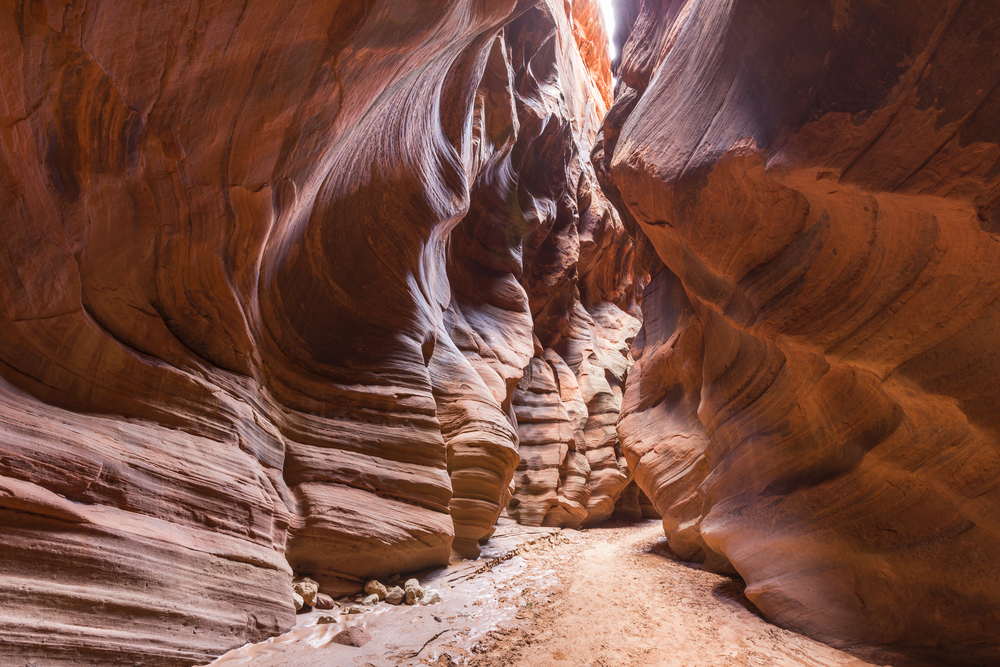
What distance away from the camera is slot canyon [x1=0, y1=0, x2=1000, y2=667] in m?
3.07

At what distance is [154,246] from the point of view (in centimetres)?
397

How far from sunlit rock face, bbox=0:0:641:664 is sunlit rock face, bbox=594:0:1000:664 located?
111 inches

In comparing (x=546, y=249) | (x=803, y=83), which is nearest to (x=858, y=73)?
(x=803, y=83)

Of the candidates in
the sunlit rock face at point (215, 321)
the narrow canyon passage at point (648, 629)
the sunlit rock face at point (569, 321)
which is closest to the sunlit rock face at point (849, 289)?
the narrow canyon passage at point (648, 629)

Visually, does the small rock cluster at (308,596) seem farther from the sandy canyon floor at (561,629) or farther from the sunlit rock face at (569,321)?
the sunlit rock face at (569,321)

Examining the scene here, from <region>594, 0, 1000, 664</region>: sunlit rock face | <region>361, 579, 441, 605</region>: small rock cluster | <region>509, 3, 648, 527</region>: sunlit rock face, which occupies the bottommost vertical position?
<region>361, 579, 441, 605</region>: small rock cluster

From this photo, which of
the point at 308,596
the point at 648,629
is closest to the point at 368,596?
the point at 308,596

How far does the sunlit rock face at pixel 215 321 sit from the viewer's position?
2906 millimetres

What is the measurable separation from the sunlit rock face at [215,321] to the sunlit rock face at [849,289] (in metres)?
2.83

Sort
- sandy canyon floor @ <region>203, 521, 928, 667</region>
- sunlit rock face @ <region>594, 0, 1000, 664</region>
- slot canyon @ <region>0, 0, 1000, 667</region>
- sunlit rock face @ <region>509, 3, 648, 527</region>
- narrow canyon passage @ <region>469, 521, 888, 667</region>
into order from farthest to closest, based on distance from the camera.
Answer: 1. sunlit rock face @ <region>509, 3, 648, 527</region>
2. narrow canyon passage @ <region>469, 521, 888, 667</region>
3. sandy canyon floor @ <region>203, 521, 928, 667</region>
4. sunlit rock face @ <region>594, 0, 1000, 664</region>
5. slot canyon @ <region>0, 0, 1000, 667</region>

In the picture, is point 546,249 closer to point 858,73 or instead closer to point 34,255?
point 858,73

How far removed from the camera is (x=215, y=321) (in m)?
4.55

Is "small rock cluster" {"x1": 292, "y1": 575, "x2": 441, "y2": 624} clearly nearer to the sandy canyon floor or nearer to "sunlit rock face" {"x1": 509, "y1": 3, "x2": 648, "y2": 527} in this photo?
the sandy canyon floor

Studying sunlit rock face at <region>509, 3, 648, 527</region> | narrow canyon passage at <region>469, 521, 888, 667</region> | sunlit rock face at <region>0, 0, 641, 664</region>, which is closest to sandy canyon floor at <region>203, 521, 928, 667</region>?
narrow canyon passage at <region>469, 521, 888, 667</region>
